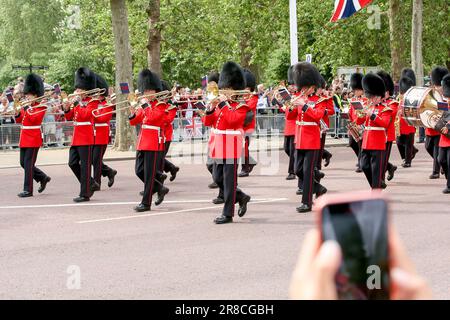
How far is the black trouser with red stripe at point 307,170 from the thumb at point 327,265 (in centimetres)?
927

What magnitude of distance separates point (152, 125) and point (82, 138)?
194cm

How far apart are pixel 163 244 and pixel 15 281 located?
1945 mm

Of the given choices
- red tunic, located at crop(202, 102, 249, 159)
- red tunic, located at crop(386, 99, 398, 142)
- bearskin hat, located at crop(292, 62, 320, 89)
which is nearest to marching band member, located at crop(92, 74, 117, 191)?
bearskin hat, located at crop(292, 62, 320, 89)

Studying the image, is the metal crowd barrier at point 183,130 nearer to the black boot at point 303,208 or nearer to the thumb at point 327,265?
the black boot at point 303,208

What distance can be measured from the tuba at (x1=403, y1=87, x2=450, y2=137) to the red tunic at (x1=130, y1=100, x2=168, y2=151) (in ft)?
11.6

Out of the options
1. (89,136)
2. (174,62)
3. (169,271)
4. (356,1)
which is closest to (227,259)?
(169,271)

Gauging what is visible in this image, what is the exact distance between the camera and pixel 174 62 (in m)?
42.8

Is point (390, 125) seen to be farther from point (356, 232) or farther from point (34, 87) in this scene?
point (356, 232)

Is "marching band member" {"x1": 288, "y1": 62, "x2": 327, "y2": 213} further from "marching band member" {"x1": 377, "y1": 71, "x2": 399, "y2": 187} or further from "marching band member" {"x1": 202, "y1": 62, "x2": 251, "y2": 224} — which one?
"marching band member" {"x1": 377, "y1": 71, "x2": 399, "y2": 187}

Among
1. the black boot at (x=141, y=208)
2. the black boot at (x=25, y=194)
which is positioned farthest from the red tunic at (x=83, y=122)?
the black boot at (x=141, y=208)

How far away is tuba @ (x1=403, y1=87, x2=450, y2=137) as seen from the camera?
12.8 meters

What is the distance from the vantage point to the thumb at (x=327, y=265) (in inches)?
61.4
